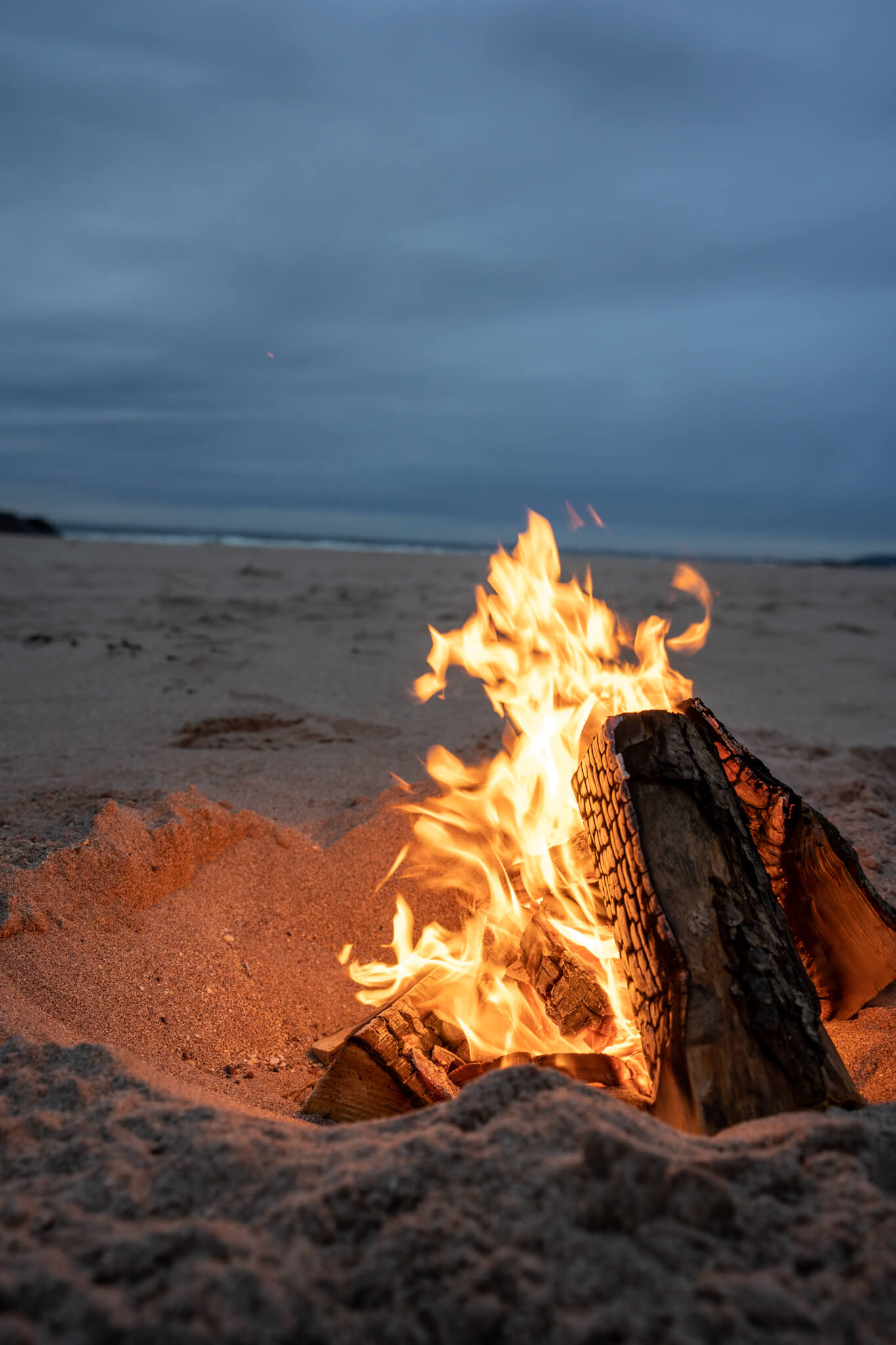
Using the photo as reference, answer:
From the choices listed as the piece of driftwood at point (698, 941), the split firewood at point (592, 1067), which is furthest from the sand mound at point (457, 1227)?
the split firewood at point (592, 1067)

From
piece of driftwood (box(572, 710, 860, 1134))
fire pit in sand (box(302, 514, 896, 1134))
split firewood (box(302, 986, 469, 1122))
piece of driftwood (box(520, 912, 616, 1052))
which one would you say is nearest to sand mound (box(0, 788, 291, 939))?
fire pit in sand (box(302, 514, 896, 1134))

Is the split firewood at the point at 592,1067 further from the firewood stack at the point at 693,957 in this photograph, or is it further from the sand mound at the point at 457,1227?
the sand mound at the point at 457,1227

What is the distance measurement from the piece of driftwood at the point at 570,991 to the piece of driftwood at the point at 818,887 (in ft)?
1.82

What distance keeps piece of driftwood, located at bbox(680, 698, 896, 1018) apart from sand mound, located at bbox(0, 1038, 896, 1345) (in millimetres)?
743

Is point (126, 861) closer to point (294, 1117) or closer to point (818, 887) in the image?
point (294, 1117)

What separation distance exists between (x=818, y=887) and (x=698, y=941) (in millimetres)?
615

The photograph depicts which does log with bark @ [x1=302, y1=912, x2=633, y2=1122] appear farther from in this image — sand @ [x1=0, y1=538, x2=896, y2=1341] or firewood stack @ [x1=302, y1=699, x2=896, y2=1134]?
sand @ [x1=0, y1=538, x2=896, y2=1341]

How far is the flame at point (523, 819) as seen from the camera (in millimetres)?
2250

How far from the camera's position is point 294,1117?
6.34ft

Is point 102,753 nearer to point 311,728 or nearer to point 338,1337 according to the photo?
point 311,728

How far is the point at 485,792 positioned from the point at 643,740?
3.80ft

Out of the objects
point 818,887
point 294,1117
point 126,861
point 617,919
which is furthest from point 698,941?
point 126,861

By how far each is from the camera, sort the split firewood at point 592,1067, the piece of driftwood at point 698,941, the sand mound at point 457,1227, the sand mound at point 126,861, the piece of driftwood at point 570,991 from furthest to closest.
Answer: the sand mound at point 126,861
the piece of driftwood at point 570,991
the split firewood at point 592,1067
the piece of driftwood at point 698,941
the sand mound at point 457,1227

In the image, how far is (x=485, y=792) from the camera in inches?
121
